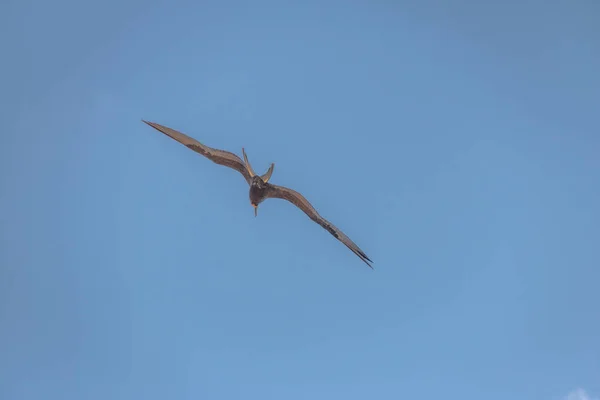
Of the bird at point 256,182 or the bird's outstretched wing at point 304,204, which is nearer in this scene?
the bird at point 256,182

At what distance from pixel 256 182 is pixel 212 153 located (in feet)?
7.18

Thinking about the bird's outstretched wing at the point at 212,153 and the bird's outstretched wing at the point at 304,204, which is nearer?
the bird's outstretched wing at the point at 212,153

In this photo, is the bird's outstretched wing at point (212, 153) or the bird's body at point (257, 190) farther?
the bird's body at point (257, 190)

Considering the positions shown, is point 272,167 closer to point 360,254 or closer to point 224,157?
point 224,157

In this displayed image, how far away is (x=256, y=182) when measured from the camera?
2192 cm

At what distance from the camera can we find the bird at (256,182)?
68.8 feet

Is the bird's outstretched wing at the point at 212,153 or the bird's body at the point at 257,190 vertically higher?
the bird's outstretched wing at the point at 212,153

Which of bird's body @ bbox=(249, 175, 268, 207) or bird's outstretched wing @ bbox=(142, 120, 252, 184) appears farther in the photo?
bird's body @ bbox=(249, 175, 268, 207)

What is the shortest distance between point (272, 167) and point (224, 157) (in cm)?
249

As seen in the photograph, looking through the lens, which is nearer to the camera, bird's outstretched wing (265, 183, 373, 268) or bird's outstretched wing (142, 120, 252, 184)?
bird's outstretched wing (142, 120, 252, 184)

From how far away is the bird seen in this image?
21.0m

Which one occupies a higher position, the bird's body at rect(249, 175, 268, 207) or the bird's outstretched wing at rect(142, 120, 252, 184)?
the bird's outstretched wing at rect(142, 120, 252, 184)

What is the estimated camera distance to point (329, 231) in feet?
75.0

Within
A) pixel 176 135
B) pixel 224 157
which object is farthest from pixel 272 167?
pixel 176 135
